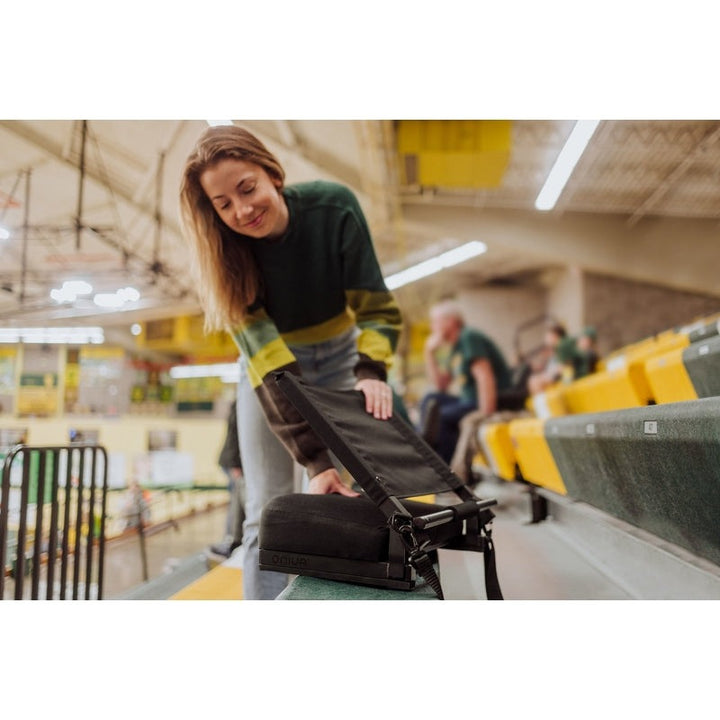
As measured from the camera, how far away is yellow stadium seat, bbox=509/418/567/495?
6.60ft

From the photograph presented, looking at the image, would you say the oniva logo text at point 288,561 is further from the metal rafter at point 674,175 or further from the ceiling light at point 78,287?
the metal rafter at point 674,175

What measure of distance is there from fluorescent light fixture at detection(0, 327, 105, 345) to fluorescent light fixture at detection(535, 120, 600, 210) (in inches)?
A: 65.3

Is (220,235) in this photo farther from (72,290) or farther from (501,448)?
(501,448)

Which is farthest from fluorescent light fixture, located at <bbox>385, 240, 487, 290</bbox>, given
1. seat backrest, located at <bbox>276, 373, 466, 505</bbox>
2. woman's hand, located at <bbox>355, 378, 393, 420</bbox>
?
seat backrest, located at <bbox>276, 373, 466, 505</bbox>

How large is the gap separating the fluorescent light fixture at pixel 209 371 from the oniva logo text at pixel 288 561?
53 cm

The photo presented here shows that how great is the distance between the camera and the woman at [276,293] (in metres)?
1.50

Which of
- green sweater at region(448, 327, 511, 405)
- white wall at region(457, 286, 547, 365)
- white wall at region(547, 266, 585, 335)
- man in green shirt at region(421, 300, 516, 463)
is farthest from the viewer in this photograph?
white wall at region(457, 286, 547, 365)

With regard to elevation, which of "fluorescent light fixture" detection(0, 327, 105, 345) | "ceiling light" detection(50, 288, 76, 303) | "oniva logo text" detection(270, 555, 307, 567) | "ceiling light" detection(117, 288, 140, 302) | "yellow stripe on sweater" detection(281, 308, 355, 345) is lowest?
"oniva logo text" detection(270, 555, 307, 567)

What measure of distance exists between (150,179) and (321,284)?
0.61 meters

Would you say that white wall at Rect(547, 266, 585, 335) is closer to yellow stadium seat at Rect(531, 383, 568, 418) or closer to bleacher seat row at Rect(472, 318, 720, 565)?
yellow stadium seat at Rect(531, 383, 568, 418)

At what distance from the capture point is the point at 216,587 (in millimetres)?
1639
